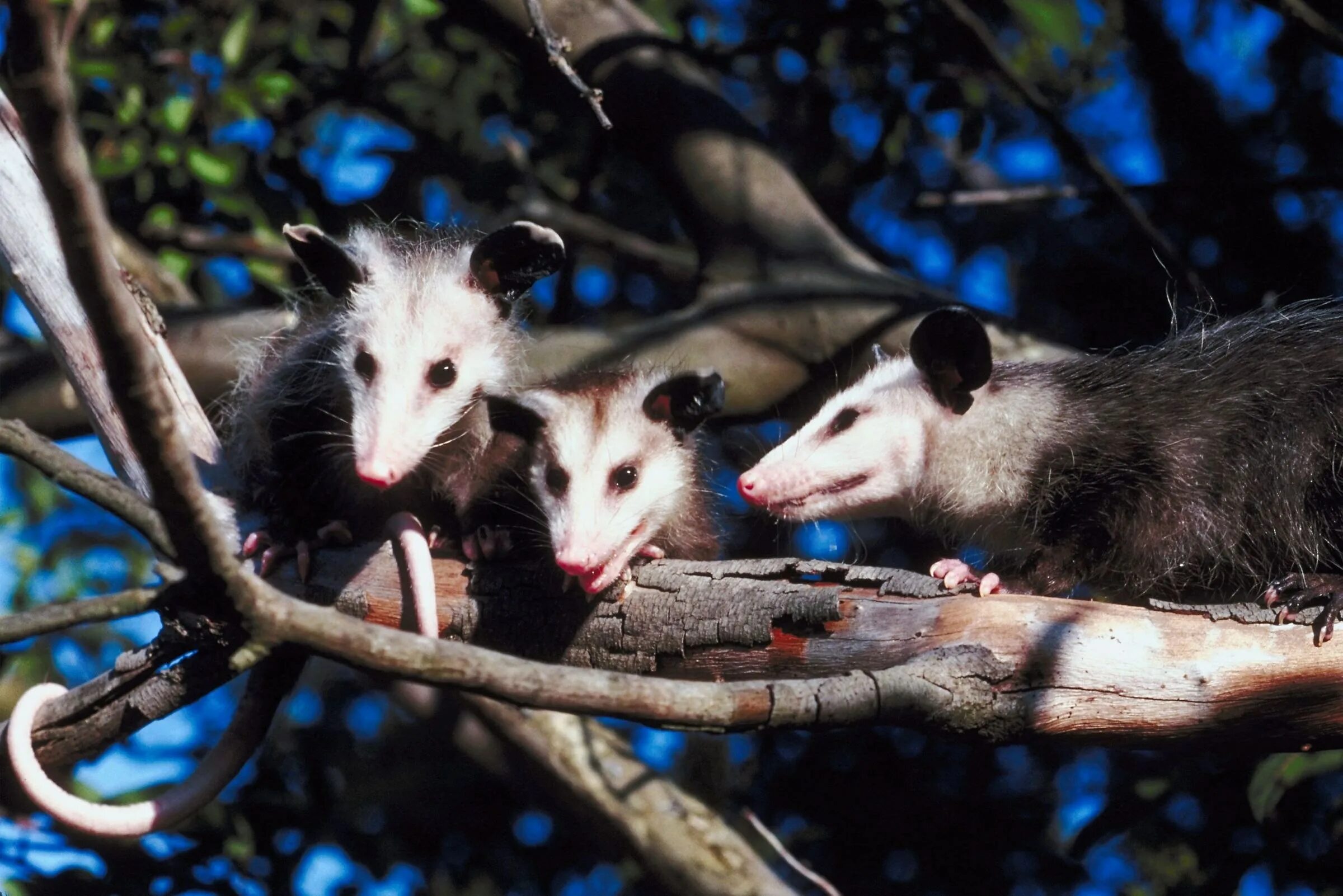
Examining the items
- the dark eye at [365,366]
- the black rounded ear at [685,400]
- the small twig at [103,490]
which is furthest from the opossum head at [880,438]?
the small twig at [103,490]

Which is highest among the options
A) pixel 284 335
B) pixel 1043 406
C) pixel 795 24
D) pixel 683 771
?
pixel 795 24

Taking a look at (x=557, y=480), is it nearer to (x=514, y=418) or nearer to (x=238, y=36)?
(x=514, y=418)

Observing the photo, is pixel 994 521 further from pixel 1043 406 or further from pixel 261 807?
pixel 261 807

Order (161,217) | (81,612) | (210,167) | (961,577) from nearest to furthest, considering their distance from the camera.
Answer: (81,612) → (961,577) → (210,167) → (161,217)

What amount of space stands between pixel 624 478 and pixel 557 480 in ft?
0.42

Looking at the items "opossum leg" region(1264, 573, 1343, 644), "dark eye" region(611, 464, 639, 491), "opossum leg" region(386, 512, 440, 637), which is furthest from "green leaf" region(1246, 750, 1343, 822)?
"opossum leg" region(386, 512, 440, 637)

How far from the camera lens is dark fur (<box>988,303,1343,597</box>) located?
2.15 m

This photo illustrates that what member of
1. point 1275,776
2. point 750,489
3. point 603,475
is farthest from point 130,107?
point 1275,776

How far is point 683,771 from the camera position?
12.3 ft

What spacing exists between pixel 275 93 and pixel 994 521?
1919 mm

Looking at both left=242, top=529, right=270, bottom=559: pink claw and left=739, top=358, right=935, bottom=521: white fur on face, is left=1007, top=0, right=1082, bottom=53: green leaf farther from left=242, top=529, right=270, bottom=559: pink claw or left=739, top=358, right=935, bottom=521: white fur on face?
left=242, top=529, right=270, bottom=559: pink claw

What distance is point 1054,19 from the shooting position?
2348mm

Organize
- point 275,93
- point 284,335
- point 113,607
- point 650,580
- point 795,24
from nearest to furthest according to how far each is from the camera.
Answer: point 113,607
point 650,580
point 284,335
point 275,93
point 795,24

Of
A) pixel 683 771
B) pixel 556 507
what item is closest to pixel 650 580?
pixel 556 507
